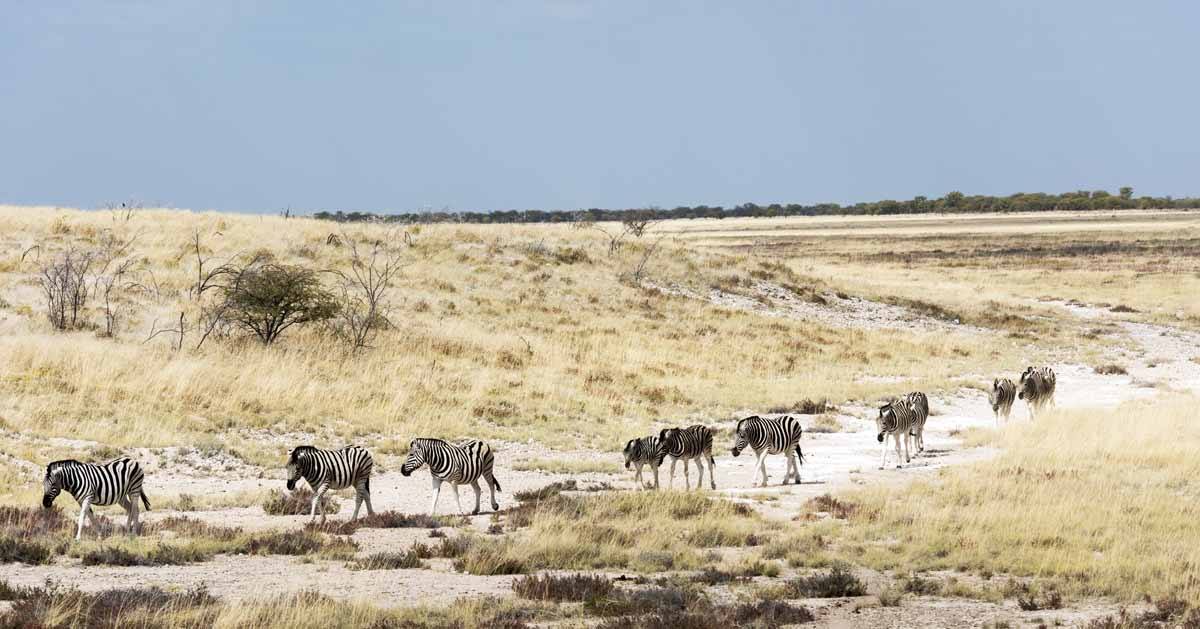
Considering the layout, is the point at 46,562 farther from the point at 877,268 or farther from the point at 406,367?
the point at 877,268

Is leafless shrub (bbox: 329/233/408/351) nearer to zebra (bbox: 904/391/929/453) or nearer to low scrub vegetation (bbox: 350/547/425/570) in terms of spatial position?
zebra (bbox: 904/391/929/453)

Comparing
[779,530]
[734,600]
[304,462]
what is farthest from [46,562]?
[779,530]

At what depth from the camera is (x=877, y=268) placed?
85.7 meters

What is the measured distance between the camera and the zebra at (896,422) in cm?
2180

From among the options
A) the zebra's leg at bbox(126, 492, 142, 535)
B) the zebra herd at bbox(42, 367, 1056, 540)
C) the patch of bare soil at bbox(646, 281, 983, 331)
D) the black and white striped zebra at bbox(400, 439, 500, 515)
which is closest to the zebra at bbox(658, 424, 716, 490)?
the zebra herd at bbox(42, 367, 1056, 540)

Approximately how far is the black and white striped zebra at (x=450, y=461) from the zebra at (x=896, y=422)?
299 inches

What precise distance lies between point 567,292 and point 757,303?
8.50 meters

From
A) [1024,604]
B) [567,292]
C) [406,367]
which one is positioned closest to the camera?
[1024,604]

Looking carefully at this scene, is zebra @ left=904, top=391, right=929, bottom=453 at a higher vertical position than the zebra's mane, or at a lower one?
lower

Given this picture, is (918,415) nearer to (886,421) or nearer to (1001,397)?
(886,421)

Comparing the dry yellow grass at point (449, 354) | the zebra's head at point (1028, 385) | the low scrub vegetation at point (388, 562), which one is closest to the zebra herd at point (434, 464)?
the low scrub vegetation at point (388, 562)

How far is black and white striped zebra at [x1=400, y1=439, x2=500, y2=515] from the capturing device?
56.4ft

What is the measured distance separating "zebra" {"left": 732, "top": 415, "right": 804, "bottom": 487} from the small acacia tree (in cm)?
1609

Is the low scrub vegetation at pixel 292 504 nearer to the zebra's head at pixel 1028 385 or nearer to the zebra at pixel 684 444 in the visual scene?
the zebra at pixel 684 444
